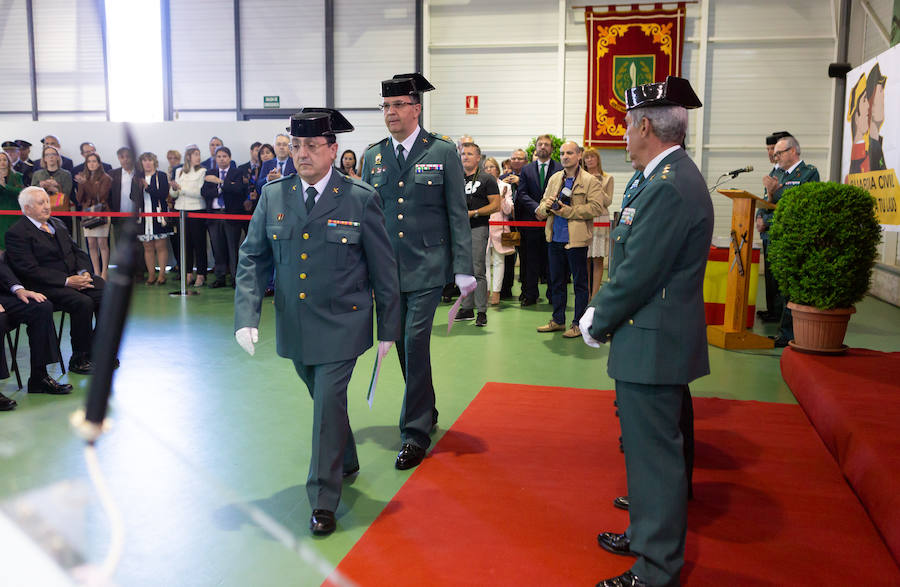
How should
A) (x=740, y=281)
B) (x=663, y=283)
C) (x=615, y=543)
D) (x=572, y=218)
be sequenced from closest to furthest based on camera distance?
(x=663, y=283) < (x=615, y=543) < (x=740, y=281) < (x=572, y=218)

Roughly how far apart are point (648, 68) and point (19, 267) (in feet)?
31.6

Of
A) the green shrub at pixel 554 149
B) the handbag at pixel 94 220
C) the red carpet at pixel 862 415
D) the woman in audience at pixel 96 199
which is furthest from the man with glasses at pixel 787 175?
the woman in audience at pixel 96 199

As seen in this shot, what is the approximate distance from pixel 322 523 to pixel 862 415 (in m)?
2.42

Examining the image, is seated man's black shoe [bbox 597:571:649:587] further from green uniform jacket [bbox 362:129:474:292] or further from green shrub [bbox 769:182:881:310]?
green shrub [bbox 769:182:881:310]

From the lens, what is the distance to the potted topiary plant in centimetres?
453

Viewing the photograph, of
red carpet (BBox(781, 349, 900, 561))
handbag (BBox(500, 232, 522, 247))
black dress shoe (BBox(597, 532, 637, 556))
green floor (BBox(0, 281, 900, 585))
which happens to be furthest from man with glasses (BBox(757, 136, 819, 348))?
black dress shoe (BBox(597, 532, 637, 556))

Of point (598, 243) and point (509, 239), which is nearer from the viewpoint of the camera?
point (598, 243)

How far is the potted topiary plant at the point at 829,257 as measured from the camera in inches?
178

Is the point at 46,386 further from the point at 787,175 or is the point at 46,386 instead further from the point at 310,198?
the point at 787,175

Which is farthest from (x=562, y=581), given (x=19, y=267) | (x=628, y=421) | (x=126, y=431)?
(x=19, y=267)

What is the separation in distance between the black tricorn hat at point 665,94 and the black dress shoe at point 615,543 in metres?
1.47

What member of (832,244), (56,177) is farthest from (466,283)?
(56,177)

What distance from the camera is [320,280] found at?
272cm

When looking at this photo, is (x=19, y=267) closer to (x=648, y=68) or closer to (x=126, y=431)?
(x=126, y=431)
